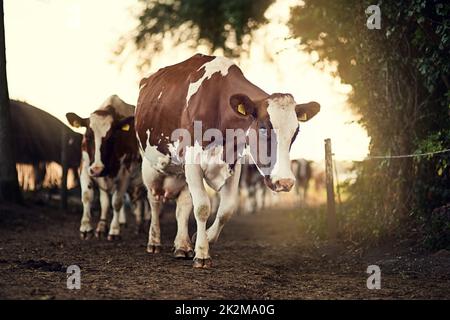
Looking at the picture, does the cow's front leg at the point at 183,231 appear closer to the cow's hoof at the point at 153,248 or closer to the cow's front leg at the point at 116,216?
the cow's hoof at the point at 153,248

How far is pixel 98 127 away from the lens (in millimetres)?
10133

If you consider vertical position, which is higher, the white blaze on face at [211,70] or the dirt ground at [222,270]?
the white blaze on face at [211,70]

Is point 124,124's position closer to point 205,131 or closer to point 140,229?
point 140,229

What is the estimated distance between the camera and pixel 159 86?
8.53m

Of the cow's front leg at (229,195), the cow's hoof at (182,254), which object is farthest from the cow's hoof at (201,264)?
the cow's hoof at (182,254)

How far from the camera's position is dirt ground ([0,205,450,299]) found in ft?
18.1

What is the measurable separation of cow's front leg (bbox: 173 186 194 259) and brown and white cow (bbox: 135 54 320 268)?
12 mm

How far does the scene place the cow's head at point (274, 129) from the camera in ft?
20.7

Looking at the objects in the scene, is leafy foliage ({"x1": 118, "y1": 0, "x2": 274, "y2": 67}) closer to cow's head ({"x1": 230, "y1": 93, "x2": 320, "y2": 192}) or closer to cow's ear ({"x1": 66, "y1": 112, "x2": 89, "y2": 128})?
cow's ear ({"x1": 66, "y1": 112, "x2": 89, "y2": 128})

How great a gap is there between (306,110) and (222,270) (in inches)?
74.8

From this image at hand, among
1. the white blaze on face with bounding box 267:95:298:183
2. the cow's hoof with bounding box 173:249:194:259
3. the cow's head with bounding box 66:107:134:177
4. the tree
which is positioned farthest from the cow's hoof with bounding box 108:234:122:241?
the white blaze on face with bounding box 267:95:298:183

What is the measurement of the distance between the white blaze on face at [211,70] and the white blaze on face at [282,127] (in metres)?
1.13

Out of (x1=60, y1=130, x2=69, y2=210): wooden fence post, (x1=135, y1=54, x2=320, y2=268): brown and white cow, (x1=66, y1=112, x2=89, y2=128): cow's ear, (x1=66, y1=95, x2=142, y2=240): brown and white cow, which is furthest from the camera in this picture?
(x1=60, y1=130, x2=69, y2=210): wooden fence post
